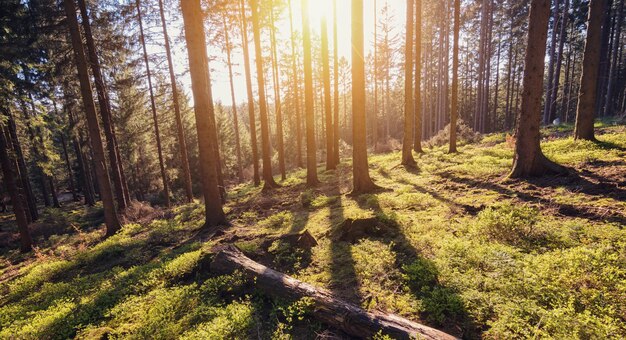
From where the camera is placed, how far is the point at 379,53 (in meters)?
35.8

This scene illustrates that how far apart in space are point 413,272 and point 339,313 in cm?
175

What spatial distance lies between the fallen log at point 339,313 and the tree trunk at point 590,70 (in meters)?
12.9

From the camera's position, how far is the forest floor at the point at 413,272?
11.8 feet

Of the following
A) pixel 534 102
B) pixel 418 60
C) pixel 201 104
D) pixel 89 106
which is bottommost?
pixel 534 102

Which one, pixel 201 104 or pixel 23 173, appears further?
pixel 23 173

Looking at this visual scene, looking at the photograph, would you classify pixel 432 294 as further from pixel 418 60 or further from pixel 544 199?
pixel 418 60

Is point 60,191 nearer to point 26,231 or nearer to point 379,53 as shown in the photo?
point 26,231

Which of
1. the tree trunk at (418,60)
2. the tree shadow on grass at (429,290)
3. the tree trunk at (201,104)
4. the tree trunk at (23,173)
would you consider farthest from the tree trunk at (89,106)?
the tree trunk at (418,60)

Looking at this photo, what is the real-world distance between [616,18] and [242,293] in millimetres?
53719

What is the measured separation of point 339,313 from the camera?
3.78 metres

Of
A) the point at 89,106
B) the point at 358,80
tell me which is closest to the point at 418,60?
the point at 358,80

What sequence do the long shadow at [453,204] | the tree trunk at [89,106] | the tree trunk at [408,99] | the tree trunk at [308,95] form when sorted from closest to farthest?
the long shadow at [453,204]
the tree trunk at [89,106]
the tree trunk at [308,95]
the tree trunk at [408,99]

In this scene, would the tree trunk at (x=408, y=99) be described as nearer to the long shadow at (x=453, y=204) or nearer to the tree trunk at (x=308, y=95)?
the tree trunk at (x=308, y=95)

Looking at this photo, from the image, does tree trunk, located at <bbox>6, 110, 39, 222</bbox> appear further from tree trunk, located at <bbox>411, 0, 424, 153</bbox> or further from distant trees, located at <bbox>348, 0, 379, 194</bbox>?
tree trunk, located at <bbox>411, 0, 424, 153</bbox>
